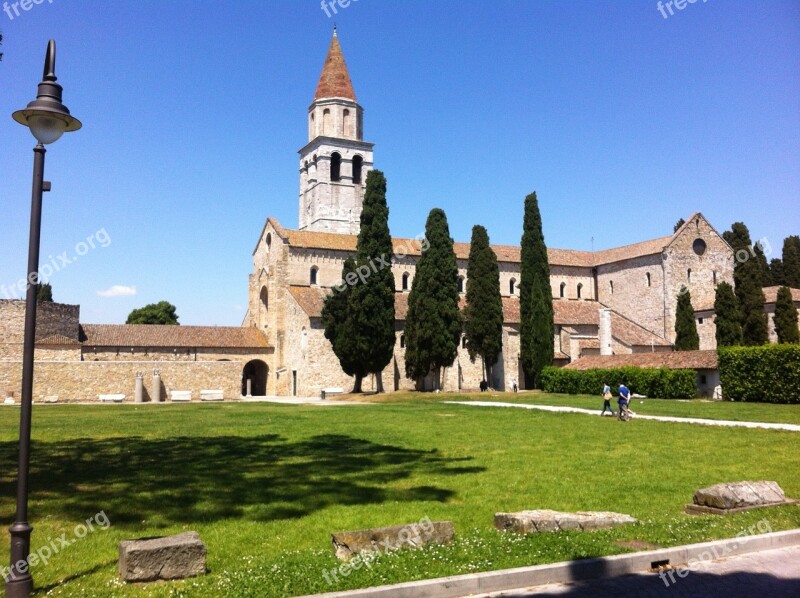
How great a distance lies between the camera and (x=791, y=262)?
70312 millimetres

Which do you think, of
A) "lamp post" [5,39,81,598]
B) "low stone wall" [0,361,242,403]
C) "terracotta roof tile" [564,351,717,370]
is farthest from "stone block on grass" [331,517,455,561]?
"low stone wall" [0,361,242,403]

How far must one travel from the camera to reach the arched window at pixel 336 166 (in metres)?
58.4

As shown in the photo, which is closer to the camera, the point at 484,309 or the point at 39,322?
the point at 484,309

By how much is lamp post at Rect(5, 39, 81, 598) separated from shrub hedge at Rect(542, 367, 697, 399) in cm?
3337

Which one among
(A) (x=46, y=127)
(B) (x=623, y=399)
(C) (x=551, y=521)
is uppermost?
(A) (x=46, y=127)

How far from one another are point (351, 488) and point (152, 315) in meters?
71.1

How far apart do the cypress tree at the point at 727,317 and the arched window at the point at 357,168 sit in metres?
32.0

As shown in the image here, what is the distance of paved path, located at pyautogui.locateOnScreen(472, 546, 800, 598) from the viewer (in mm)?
6043

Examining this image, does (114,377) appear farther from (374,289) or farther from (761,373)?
(761,373)

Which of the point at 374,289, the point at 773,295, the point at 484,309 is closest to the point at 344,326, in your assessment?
the point at 374,289

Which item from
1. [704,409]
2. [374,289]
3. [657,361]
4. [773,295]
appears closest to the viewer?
[704,409]

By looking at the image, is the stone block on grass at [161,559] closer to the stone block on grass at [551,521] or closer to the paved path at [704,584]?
the paved path at [704,584]

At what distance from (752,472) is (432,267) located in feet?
100

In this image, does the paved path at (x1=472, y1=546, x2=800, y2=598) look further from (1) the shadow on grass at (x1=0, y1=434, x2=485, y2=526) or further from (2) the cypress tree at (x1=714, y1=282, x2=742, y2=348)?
(2) the cypress tree at (x1=714, y1=282, x2=742, y2=348)
